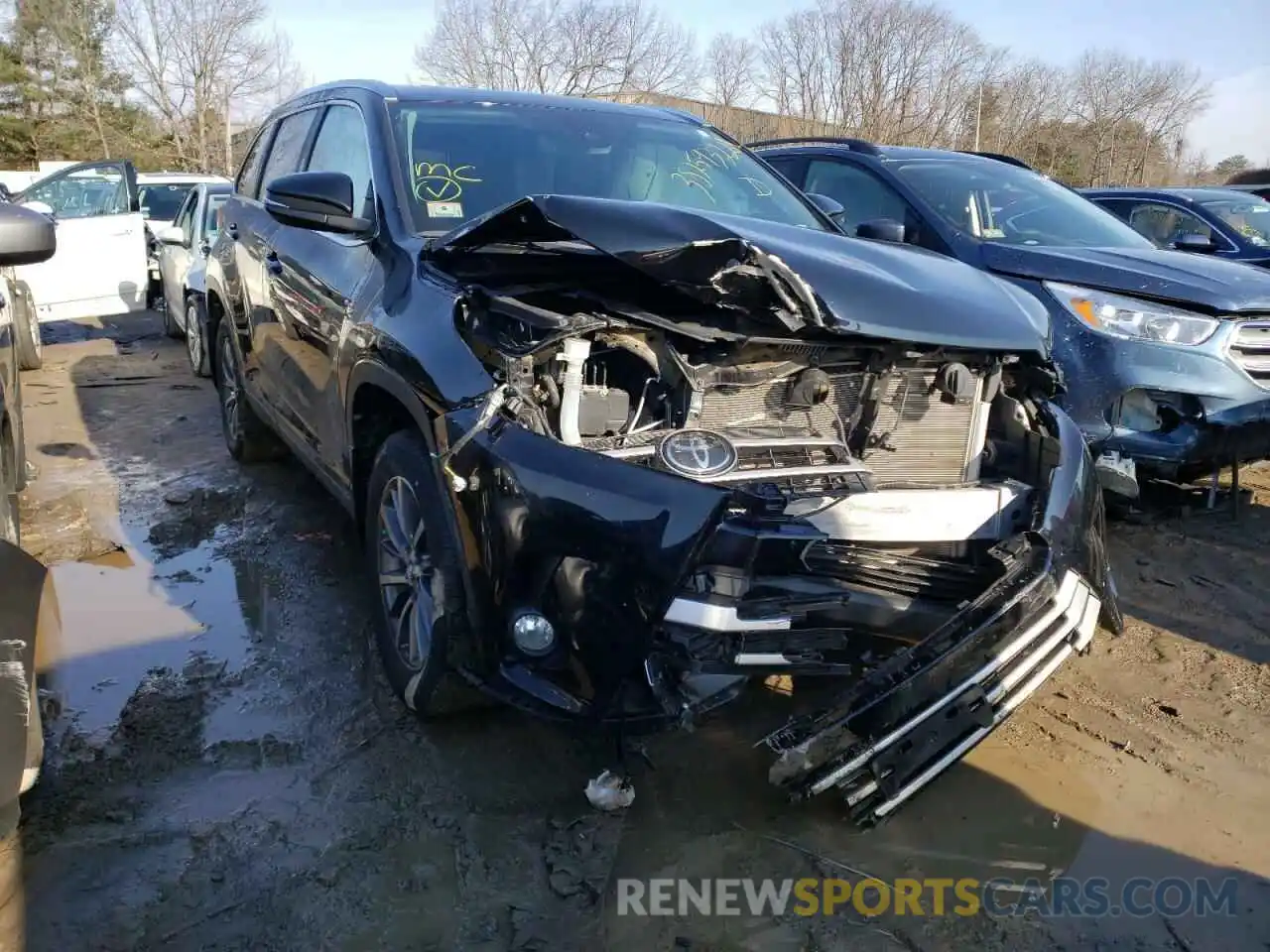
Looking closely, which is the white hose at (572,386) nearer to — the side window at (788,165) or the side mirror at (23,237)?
the side mirror at (23,237)

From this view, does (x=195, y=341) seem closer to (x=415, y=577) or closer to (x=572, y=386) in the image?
(x=415, y=577)

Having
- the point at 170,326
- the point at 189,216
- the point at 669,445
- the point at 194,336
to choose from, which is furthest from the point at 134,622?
the point at 170,326

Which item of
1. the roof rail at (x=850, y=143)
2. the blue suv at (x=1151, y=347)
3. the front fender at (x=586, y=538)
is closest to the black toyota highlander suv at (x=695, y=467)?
the front fender at (x=586, y=538)

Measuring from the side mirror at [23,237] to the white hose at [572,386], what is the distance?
4.49 ft

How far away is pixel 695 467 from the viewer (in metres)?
2.43

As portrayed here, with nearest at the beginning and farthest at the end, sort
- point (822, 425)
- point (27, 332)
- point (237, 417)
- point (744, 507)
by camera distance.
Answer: point (744, 507) < point (822, 425) < point (237, 417) < point (27, 332)

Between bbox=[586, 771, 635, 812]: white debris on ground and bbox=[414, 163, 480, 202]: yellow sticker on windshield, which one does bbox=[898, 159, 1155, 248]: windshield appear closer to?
bbox=[414, 163, 480, 202]: yellow sticker on windshield

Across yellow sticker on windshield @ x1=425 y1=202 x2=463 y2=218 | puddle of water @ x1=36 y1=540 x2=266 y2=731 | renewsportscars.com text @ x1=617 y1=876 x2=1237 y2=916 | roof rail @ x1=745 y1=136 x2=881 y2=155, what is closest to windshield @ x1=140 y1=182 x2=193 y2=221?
roof rail @ x1=745 y1=136 x2=881 y2=155

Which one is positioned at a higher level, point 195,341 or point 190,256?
point 190,256

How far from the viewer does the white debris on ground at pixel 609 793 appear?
2.59 meters

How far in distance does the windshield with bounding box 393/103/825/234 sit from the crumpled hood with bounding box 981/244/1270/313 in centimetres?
158

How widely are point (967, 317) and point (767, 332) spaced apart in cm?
56

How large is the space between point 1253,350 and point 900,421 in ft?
8.70

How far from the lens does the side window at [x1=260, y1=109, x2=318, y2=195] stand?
4.42 metres
